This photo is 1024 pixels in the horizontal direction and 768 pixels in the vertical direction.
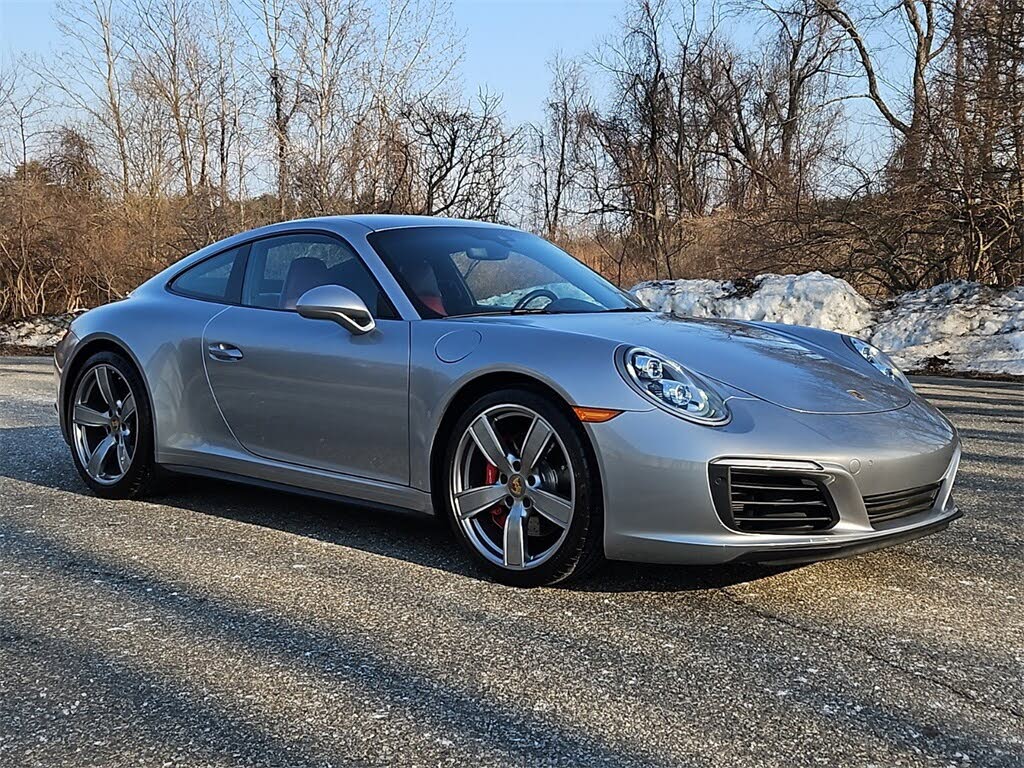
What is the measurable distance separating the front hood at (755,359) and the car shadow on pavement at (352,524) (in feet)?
2.19

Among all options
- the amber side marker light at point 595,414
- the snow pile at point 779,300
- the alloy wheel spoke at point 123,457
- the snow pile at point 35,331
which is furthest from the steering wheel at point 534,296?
the snow pile at point 35,331

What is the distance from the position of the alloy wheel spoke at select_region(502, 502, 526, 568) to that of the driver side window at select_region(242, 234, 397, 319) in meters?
1.01

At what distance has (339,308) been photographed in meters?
3.73

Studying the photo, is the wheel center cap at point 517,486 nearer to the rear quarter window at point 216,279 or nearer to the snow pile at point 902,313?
the rear quarter window at point 216,279

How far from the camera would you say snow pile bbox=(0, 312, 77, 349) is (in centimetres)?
1730

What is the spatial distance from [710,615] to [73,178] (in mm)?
23153

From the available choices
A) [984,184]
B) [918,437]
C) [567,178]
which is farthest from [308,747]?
[567,178]

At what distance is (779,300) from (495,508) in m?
12.3

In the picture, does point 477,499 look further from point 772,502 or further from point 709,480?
point 772,502

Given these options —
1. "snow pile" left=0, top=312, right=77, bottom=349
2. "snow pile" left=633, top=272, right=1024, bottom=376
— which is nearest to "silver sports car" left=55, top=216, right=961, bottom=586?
"snow pile" left=633, top=272, right=1024, bottom=376

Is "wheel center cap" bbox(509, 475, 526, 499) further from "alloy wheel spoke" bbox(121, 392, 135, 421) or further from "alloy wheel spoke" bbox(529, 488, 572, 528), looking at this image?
"alloy wheel spoke" bbox(121, 392, 135, 421)

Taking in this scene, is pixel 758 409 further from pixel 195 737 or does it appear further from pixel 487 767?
pixel 195 737

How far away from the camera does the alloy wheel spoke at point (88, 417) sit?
190 inches

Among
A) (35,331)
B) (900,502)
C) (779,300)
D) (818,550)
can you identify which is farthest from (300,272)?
(35,331)
